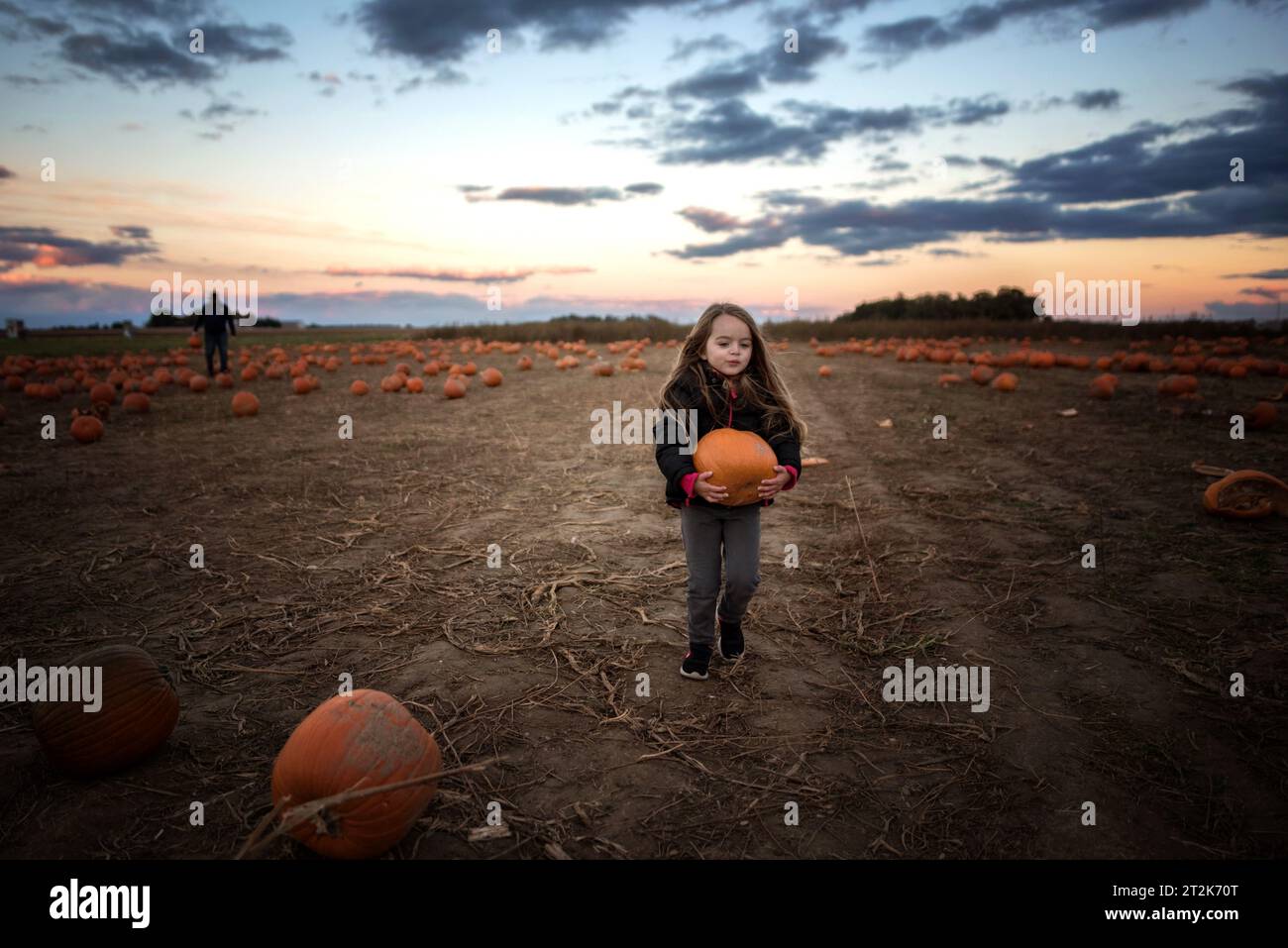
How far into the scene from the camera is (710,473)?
337cm

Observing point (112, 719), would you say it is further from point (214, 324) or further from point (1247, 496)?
point (214, 324)

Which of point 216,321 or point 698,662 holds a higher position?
point 216,321

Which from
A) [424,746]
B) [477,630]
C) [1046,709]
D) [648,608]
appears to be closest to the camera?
[424,746]

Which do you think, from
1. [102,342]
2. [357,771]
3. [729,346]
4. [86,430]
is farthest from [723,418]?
[102,342]

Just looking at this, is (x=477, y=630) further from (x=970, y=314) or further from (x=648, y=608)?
(x=970, y=314)

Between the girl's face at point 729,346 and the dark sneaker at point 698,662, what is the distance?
1.53 metres

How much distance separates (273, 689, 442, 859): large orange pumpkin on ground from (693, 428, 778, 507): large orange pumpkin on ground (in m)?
1.82

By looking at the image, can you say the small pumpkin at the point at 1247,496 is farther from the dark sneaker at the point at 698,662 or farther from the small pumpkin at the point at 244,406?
the small pumpkin at the point at 244,406

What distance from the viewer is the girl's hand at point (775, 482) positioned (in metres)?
3.36

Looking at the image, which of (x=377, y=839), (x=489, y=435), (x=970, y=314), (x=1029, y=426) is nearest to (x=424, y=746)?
(x=377, y=839)

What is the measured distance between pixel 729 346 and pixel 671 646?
5.98 ft

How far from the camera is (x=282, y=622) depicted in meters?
4.13
